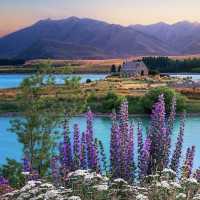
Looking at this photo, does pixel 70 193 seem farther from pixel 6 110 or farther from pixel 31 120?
pixel 6 110

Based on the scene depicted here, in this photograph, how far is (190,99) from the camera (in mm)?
88125

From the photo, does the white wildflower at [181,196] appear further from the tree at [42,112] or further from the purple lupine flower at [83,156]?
the tree at [42,112]

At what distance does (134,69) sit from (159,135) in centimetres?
15383

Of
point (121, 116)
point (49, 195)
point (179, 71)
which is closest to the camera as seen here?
point (49, 195)

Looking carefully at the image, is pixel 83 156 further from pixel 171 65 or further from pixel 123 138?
pixel 171 65

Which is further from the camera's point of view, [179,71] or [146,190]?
[179,71]

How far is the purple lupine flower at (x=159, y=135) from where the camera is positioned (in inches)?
368

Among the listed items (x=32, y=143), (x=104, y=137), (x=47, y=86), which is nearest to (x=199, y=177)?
(x=32, y=143)

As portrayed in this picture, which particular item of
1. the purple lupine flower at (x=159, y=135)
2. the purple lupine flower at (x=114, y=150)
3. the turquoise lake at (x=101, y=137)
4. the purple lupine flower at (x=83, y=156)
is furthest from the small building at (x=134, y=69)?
the purple lupine flower at (x=114, y=150)

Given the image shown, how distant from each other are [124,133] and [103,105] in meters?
72.9

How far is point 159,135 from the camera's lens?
938 cm

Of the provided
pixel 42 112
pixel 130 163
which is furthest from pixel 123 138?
pixel 42 112

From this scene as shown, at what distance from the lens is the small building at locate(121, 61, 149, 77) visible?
157188 millimetres

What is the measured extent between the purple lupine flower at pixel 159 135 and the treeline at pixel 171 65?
157737 millimetres
